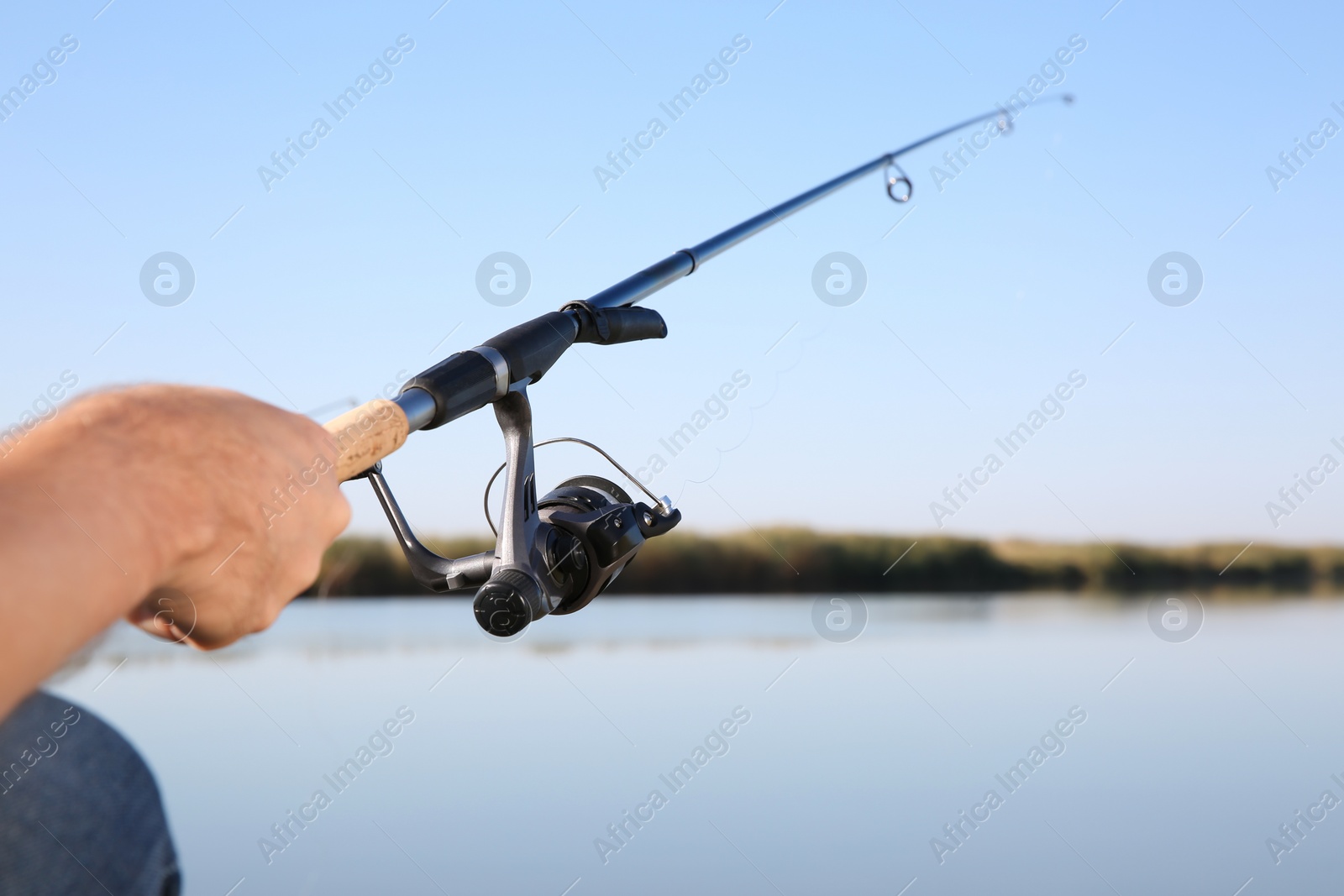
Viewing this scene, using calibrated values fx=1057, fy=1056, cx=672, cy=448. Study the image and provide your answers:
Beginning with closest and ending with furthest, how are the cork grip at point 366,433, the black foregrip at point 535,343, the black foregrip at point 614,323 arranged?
the cork grip at point 366,433, the black foregrip at point 535,343, the black foregrip at point 614,323

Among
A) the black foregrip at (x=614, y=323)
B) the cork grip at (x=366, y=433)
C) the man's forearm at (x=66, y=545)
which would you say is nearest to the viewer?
the man's forearm at (x=66, y=545)

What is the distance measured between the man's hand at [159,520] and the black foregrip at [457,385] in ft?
1.59

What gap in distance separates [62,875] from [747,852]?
3.53 meters

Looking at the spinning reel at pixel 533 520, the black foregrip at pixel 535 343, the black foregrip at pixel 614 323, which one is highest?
the black foregrip at pixel 614 323

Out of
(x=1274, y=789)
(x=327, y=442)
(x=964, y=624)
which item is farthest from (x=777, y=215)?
(x=964, y=624)

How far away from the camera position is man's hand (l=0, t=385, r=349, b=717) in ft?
0.95

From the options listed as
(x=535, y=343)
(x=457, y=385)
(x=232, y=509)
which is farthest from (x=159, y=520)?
(x=535, y=343)

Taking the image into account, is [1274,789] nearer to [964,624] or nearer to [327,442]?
→ [327,442]

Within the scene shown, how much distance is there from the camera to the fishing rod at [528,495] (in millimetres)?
954

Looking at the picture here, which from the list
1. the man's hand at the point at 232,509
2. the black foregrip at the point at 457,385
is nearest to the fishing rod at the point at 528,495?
the black foregrip at the point at 457,385

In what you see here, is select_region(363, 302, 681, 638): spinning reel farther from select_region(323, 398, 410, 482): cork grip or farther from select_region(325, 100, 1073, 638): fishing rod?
select_region(323, 398, 410, 482): cork grip

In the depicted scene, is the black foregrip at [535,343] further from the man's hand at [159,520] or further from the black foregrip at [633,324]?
the man's hand at [159,520]

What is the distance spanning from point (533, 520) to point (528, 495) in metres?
0.03

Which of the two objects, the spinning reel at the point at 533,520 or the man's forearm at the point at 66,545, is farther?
the spinning reel at the point at 533,520
